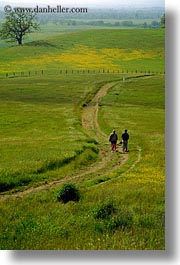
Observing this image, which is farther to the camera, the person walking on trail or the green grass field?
the person walking on trail

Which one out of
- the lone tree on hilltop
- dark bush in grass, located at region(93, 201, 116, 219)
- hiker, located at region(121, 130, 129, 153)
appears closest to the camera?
dark bush in grass, located at region(93, 201, 116, 219)

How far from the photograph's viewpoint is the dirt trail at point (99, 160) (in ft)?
42.1

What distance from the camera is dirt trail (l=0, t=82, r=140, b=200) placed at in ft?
42.1

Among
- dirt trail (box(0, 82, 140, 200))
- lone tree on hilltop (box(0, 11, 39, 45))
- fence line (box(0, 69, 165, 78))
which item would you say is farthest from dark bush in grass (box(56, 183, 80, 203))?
fence line (box(0, 69, 165, 78))

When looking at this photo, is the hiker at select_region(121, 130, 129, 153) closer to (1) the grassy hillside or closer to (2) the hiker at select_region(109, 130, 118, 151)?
(2) the hiker at select_region(109, 130, 118, 151)

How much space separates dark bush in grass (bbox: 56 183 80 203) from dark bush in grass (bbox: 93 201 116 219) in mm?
612

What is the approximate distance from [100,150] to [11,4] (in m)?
3.85

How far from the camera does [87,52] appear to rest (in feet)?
54.1

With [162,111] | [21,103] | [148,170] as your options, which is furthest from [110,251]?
[21,103]

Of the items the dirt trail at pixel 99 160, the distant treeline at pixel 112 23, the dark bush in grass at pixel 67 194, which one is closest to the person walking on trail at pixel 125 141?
the dirt trail at pixel 99 160

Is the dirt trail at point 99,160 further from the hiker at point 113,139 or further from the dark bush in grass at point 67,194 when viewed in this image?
the dark bush in grass at point 67,194

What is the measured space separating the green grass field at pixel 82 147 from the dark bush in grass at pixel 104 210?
0.8 inches

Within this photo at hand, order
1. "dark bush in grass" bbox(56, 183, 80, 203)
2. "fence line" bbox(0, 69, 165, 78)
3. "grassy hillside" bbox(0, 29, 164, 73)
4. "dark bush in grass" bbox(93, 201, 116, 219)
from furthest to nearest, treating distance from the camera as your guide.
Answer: "fence line" bbox(0, 69, 165, 78) → "grassy hillside" bbox(0, 29, 164, 73) → "dark bush in grass" bbox(56, 183, 80, 203) → "dark bush in grass" bbox(93, 201, 116, 219)

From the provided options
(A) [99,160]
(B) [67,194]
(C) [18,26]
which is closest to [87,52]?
(C) [18,26]
